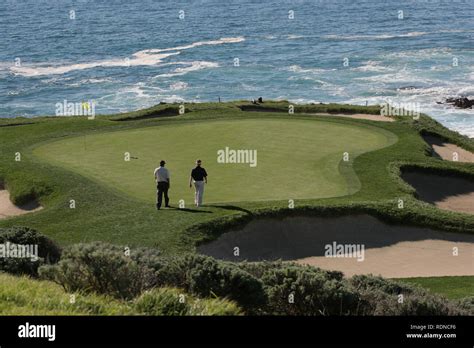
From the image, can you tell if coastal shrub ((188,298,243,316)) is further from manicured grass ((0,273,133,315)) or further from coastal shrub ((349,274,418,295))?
coastal shrub ((349,274,418,295))

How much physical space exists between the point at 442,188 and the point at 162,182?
12.5 m

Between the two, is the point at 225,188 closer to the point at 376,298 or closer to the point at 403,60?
the point at 376,298

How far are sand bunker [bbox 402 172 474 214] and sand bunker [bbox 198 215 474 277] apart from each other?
15.4 feet

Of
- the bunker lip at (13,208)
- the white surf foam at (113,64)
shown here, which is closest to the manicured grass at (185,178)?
the bunker lip at (13,208)

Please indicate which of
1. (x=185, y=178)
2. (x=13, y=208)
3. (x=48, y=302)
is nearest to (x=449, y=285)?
(x=185, y=178)

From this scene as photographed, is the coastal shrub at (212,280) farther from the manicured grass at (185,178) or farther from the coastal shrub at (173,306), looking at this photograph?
the manicured grass at (185,178)

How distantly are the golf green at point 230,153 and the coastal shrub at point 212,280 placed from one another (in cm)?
1044

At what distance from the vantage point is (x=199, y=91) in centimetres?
7994

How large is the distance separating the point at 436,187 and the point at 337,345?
2313 cm

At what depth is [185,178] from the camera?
98.5 ft

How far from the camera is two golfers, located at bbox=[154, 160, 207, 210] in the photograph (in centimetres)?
2659

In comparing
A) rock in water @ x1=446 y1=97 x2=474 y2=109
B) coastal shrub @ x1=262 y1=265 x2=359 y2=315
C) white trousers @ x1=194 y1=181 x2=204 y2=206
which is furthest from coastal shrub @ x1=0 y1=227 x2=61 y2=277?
rock in water @ x1=446 y1=97 x2=474 y2=109

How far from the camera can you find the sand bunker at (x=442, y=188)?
32062mm

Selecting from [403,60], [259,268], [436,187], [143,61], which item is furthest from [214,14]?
[259,268]
